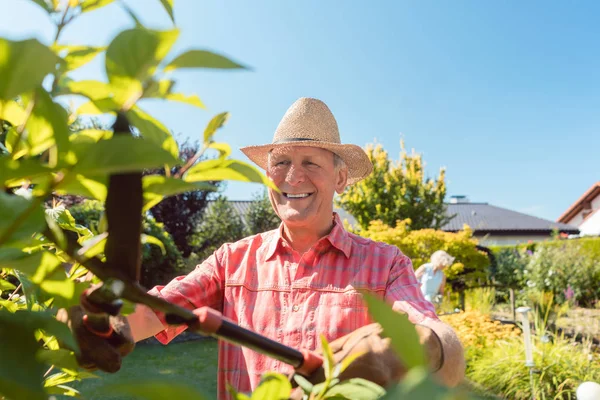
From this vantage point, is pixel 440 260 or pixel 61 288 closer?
pixel 61 288

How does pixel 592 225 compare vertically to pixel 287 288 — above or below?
above

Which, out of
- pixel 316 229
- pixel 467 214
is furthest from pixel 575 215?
pixel 316 229

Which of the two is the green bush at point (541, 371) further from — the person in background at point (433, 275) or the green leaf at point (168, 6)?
the green leaf at point (168, 6)

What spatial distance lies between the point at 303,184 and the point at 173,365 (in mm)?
6173

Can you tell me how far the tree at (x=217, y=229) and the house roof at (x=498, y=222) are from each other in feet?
73.7

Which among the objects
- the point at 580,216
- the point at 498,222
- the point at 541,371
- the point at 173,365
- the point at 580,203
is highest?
the point at 580,203

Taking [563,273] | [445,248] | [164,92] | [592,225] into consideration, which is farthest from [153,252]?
[592,225]

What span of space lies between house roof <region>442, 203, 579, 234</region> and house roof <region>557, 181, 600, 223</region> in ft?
4.39

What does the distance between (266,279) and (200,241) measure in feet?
48.0

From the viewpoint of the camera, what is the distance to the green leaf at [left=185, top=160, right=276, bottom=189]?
0.41 m

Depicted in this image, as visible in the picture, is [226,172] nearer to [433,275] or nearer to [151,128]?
[151,128]

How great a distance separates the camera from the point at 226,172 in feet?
1.40

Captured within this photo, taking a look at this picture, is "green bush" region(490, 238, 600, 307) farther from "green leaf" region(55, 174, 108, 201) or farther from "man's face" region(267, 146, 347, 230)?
"green leaf" region(55, 174, 108, 201)

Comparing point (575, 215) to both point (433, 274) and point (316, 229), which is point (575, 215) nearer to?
point (433, 274)
